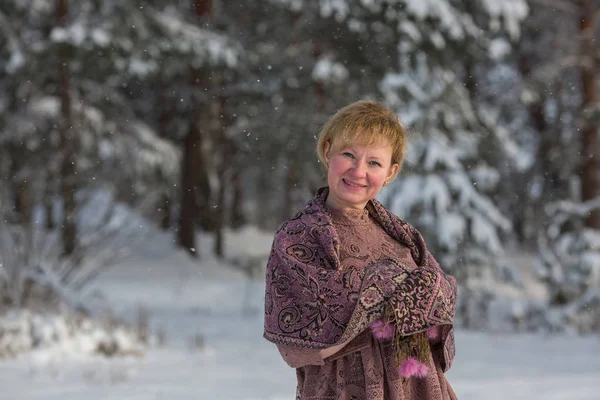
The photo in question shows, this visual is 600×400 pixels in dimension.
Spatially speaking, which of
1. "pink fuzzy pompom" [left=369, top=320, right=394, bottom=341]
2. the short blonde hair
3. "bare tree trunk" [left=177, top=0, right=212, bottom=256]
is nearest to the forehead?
the short blonde hair

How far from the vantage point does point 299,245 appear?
2.28 meters

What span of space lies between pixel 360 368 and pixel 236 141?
16.4 m

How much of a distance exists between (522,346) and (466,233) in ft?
7.86

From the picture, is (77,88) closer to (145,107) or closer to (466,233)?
(145,107)

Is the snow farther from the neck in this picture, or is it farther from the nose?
the nose

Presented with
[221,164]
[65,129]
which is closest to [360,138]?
[65,129]

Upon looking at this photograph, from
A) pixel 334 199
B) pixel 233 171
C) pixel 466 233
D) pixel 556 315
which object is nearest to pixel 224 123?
pixel 233 171

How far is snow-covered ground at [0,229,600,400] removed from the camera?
612cm

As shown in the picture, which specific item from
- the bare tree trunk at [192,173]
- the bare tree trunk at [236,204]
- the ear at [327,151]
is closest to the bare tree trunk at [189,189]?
the bare tree trunk at [192,173]

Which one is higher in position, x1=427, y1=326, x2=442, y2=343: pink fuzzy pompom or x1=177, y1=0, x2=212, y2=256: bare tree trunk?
x1=177, y1=0, x2=212, y2=256: bare tree trunk

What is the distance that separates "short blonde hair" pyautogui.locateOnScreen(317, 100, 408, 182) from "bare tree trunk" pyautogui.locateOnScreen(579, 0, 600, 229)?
36.1 ft

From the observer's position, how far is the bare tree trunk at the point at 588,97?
41.6 feet

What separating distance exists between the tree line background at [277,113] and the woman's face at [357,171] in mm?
4858

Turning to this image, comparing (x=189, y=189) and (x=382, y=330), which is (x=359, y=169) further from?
(x=189, y=189)
